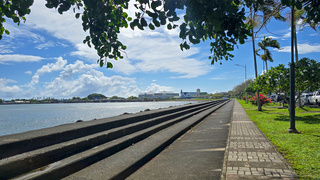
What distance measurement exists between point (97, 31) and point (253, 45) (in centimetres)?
2115

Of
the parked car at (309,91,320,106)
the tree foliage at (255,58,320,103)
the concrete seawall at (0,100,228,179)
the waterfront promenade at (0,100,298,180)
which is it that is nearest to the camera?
the concrete seawall at (0,100,228,179)

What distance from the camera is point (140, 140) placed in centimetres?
624

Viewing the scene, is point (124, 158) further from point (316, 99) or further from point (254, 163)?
point (316, 99)

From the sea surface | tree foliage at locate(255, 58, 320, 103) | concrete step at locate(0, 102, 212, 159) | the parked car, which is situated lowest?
the sea surface

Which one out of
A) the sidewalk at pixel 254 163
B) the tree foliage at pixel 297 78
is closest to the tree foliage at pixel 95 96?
the tree foliage at pixel 297 78

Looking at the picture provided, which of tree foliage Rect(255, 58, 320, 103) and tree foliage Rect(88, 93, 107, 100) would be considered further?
tree foliage Rect(88, 93, 107, 100)

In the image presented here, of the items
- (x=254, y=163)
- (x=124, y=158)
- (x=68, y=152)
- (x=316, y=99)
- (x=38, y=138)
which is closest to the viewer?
(x=38, y=138)

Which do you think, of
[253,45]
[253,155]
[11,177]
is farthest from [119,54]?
[253,45]

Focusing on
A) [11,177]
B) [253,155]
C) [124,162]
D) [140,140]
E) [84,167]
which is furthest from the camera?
[140,140]

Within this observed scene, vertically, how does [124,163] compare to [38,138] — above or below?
below

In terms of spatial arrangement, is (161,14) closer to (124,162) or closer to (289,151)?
(124,162)

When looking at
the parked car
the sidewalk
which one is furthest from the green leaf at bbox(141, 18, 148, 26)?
the parked car

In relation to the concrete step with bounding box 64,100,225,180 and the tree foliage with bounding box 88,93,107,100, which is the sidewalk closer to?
the concrete step with bounding box 64,100,225,180

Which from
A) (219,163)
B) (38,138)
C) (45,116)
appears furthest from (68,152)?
(45,116)
